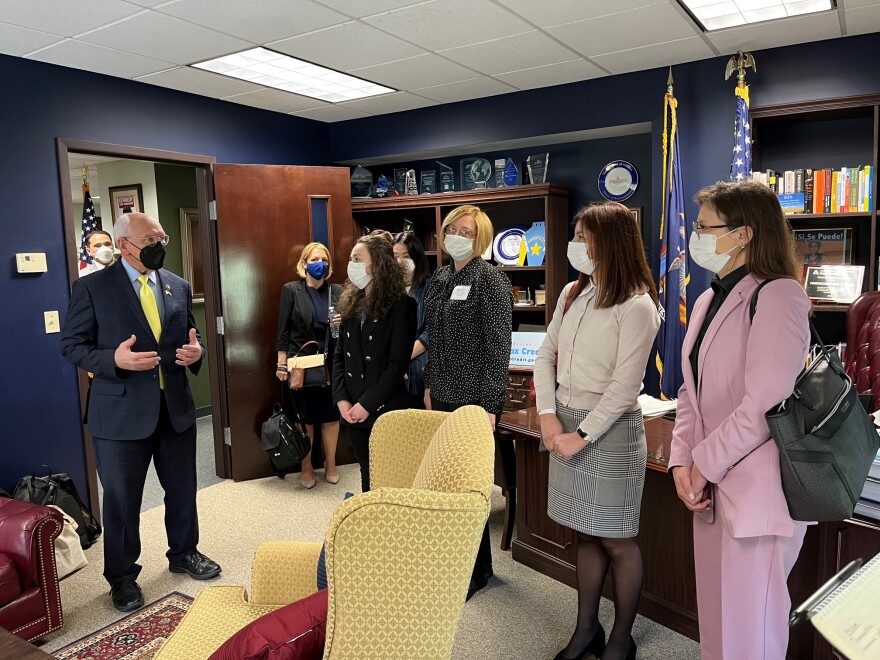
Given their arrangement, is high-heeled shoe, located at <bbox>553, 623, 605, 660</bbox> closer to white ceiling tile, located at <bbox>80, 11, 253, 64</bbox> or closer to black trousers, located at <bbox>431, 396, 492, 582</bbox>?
black trousers, located at <bbox>431, 396, 492, 582</bbox>

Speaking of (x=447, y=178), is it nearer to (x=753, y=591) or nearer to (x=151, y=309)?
(x=151, y=309)

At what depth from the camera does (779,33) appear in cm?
329

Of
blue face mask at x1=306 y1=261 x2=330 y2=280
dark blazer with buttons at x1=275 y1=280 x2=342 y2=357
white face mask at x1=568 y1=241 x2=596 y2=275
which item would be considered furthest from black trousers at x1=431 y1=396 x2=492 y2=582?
blue face mask at x1=306 y1=261 x2=330 y2=280

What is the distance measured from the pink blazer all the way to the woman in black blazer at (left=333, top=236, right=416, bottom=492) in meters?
1.35

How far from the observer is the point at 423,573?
1154mm

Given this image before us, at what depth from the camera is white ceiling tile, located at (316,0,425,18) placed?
271 cm

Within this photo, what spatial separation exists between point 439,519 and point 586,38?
2.86 metres

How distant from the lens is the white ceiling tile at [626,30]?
2984mm

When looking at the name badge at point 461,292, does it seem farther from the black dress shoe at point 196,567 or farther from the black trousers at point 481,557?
the black dress shoe at point 196,567

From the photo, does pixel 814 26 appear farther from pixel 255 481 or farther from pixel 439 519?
pixel 255 481

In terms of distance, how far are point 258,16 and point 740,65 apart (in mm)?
2410

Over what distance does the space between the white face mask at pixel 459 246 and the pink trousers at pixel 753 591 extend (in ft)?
4.35

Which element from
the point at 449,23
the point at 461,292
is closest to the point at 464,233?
the point at 461,292

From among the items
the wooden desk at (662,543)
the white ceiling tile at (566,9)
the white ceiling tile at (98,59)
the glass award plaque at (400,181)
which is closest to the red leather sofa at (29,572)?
the wooden desk at (662,543)
